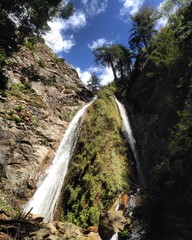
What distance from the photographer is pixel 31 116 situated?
2088cm

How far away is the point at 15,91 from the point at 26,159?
7.29 metres

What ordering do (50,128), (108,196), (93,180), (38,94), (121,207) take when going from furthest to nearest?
1. (38,94)
2. (50,128)
3. (93,180)
4. (108,196)
5. (121,207)

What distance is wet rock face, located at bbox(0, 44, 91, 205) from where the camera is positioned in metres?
16.6

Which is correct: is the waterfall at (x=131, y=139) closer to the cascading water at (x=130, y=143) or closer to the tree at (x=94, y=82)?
the cascading water at (x=130, y=143)

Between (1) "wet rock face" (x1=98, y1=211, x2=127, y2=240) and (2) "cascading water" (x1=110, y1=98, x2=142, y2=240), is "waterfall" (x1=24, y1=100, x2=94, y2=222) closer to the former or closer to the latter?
(1) "wet rock face" (x1=98, y1=211, x2=127, y2=240)

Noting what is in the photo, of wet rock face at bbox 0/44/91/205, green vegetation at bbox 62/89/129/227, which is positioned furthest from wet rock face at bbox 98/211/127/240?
wet rock face at bbox 0/44/91/205

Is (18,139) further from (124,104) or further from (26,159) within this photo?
(124,104)

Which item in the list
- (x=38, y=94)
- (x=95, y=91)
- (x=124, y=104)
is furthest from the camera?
(x=95, y=91)

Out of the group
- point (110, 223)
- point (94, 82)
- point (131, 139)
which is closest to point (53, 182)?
point (110, 223)

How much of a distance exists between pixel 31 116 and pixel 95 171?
799 centimetres

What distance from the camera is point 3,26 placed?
1476 cm

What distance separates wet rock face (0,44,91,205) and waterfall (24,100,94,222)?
49 centimetres

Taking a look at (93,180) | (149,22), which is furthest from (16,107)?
(149,22)

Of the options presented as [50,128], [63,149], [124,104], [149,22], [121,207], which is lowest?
[121,207]
